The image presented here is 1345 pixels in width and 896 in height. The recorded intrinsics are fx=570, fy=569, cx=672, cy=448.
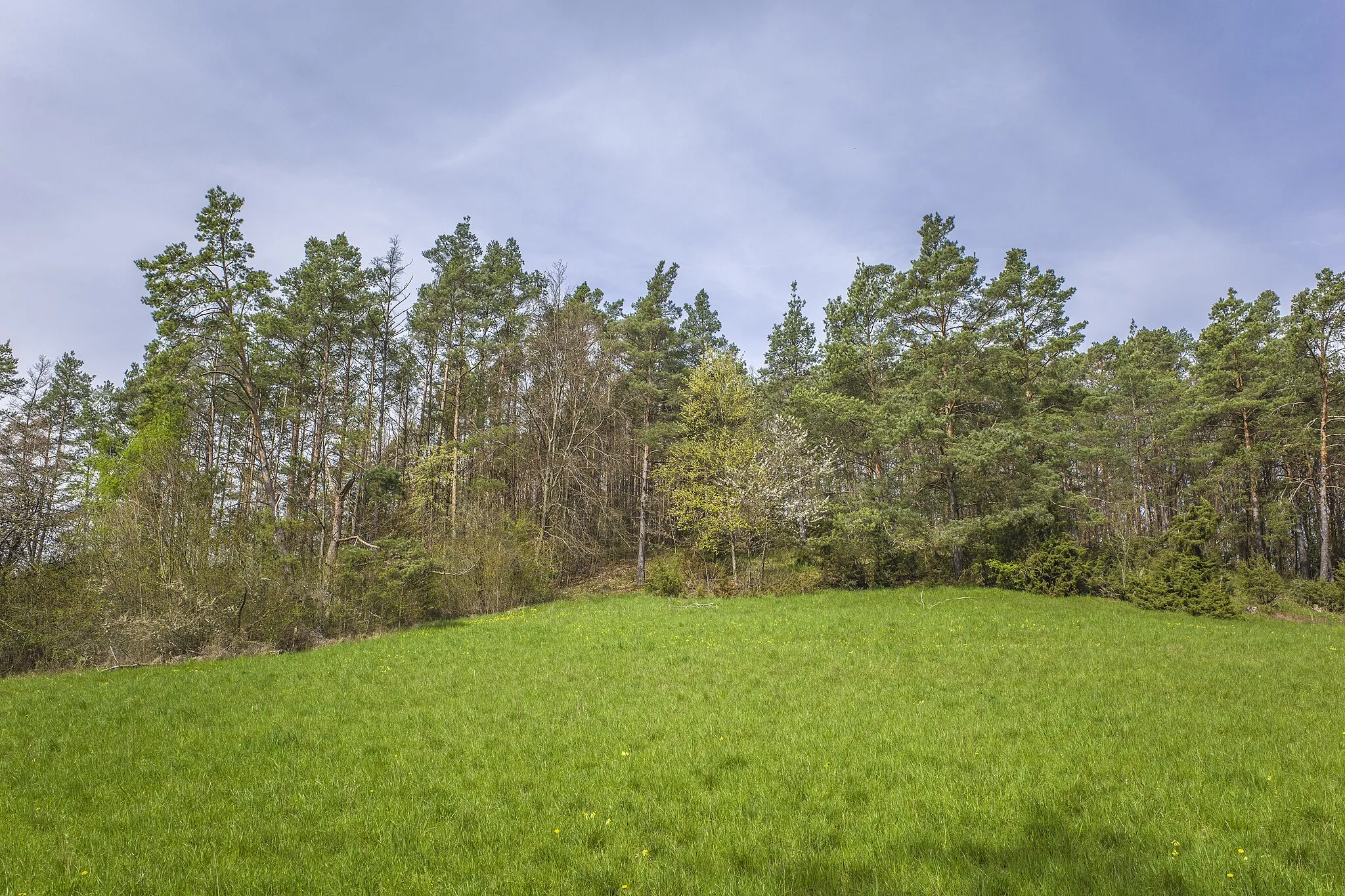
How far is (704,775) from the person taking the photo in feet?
19.2

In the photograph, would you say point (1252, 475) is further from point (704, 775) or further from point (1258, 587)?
point (704, 775)

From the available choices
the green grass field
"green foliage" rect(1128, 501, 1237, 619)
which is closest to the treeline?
"green foliage" rect(1128, 501, 1237, 619)

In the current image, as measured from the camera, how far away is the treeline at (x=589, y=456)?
687 inches

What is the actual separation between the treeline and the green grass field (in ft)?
22.6

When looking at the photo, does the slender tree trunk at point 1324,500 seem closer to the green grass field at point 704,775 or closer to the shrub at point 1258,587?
the shrub at point 1258,587

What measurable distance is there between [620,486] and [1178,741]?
32.4 metres

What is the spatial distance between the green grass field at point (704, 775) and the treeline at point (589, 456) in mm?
6877

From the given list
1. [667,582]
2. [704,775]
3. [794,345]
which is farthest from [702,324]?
[704,775]

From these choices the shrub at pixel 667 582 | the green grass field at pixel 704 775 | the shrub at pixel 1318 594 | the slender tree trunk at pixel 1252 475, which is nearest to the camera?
the green grass field at pixel 704 775

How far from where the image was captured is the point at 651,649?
12.5m

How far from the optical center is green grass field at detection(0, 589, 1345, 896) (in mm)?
4109

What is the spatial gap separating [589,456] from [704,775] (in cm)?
2317

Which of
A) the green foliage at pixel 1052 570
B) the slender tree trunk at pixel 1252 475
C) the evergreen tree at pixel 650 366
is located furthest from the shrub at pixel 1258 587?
the evergreen tree at pixel 650 366

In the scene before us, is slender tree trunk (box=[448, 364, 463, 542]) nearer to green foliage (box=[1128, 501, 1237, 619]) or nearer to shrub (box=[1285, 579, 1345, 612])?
green foliage (box=[1128, 501, 1237, 619])
